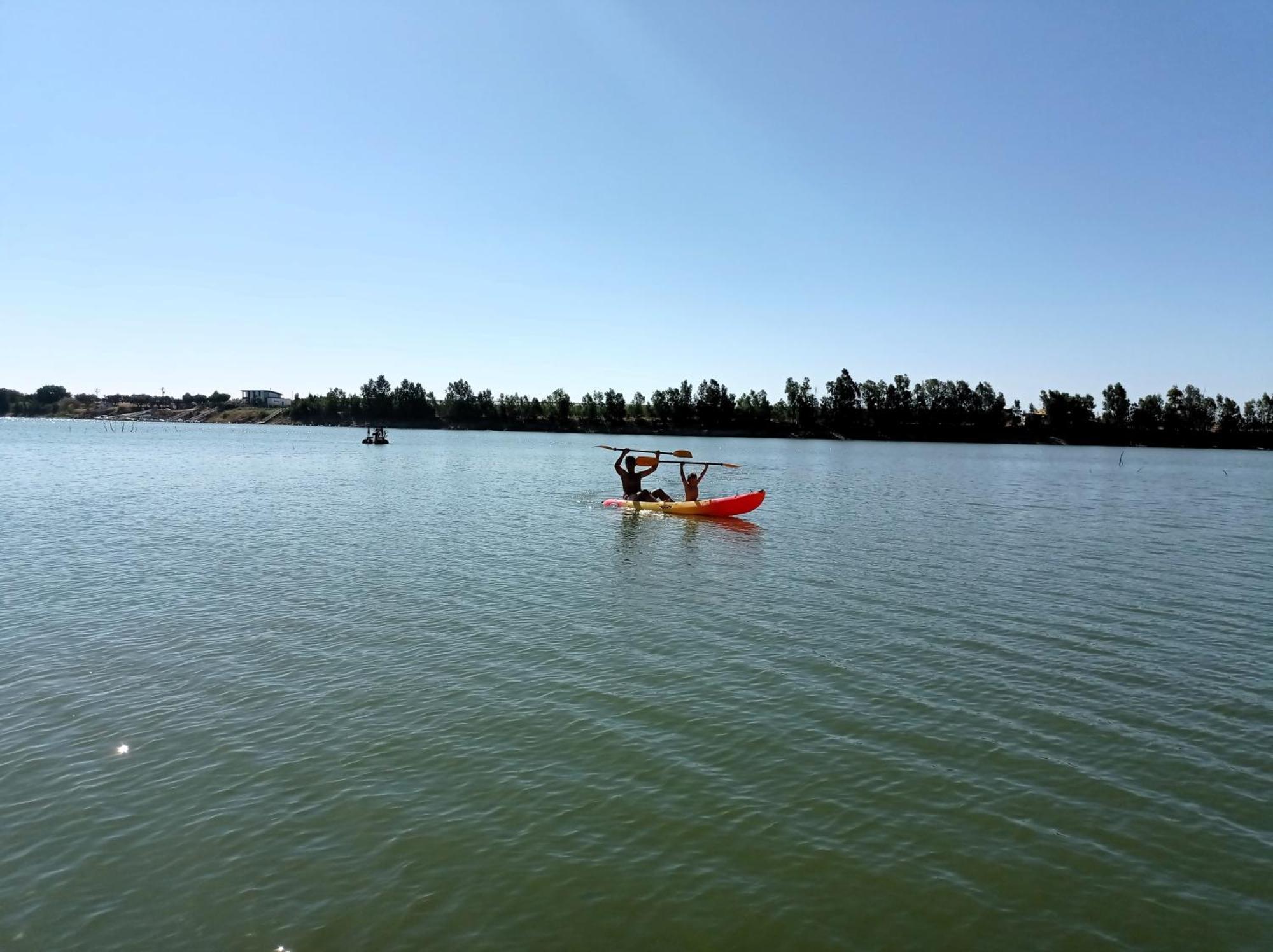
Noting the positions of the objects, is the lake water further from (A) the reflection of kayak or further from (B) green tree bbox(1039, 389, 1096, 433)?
(B) green tree bbox(1039, 389, 1096, 433)

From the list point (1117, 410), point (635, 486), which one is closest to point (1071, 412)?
point (1117, 410)

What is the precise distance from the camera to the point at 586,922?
304 inches

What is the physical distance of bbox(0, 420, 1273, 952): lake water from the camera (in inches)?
313

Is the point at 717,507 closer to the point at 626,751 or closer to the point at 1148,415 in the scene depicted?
the point at 626,751

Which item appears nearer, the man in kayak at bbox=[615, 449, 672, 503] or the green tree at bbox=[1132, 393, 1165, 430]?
the man in kayak at bbox=[615, 449, 672, 503]

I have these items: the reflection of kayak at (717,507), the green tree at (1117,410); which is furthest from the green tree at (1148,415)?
the reflection of kayak at (717,507)

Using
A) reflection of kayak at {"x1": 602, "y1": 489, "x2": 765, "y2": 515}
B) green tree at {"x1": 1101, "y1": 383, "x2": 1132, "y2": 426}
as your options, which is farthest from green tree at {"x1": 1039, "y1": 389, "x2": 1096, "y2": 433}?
reflection of kayak at {"x1": 602, "y1": 489, "x2": 765, "y2": 515}

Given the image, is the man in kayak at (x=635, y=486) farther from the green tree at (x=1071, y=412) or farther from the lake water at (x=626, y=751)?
the green tree at (x=1071, y=412)

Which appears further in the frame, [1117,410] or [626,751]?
[1117,410]

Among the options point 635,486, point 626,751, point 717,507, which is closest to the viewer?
point 626,751

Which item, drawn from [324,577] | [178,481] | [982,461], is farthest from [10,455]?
[982,461]

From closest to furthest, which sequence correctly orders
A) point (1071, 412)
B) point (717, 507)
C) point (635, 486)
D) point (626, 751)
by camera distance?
point (626, 751)
point (717, 507)
point (635, 486)
point (1071, 412)

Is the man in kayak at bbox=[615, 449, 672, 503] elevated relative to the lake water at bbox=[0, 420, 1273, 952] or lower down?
elevated

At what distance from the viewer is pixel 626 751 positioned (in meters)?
11.5
